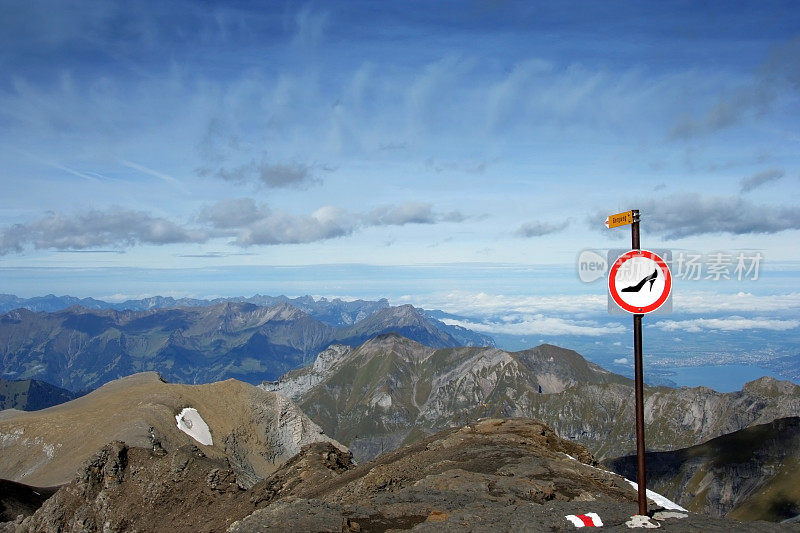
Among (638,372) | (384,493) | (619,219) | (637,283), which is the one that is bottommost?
(384,493)

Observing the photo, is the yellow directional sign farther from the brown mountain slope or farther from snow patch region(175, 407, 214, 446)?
snow patch region(175, 407, 214, 446)

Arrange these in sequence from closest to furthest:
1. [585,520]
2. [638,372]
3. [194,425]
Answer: [638,372], [585,520], [194,425]

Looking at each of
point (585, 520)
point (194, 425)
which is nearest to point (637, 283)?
point (585, 520)

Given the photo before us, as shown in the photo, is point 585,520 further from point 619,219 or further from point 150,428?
point 150,428

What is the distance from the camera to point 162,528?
37.3 m

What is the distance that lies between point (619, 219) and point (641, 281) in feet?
6.52

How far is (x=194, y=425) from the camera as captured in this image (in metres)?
104

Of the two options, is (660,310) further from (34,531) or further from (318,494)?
(34,531)

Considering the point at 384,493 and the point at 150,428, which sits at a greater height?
the point at 384,493

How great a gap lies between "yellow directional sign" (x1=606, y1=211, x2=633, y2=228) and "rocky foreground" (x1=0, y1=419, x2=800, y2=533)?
29.2ft

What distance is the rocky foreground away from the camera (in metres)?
18.9

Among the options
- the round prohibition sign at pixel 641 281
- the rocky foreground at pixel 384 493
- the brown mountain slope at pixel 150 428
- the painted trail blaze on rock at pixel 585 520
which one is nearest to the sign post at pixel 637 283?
the round prohibition sign at pixel 641 281

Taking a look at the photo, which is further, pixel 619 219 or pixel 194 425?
pixel 194 425

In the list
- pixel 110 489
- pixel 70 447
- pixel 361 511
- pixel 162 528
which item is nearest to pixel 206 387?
pixel 70 447
